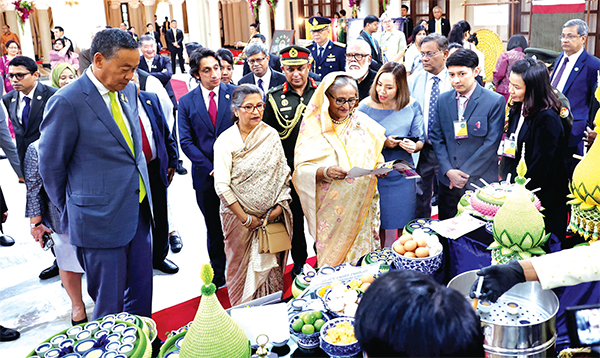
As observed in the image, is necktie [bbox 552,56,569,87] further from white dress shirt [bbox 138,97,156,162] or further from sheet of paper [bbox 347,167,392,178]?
white dress shirt [bbox 138,97,156,162]

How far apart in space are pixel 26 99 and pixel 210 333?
3.78 meters

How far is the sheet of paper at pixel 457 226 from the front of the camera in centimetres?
227

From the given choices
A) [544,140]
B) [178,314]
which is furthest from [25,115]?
[544,140]

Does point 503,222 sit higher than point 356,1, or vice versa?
point 356,1

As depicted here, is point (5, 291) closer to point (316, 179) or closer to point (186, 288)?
point (186, 288)

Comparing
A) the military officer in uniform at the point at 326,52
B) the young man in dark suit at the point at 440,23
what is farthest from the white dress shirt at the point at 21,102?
the young man in dark suit at the point at 440,23

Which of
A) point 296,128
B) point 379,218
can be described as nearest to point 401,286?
point 379,218

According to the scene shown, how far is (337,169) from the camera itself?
290 centimetres

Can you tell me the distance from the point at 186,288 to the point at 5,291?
4.46ft

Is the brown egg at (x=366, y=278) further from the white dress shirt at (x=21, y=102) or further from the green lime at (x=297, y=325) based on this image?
the white dress shirt at (x=21, y=102)

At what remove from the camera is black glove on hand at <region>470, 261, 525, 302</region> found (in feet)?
4.53

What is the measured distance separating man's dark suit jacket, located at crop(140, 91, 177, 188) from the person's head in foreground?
8.67 ft

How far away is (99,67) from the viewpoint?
7.64ft

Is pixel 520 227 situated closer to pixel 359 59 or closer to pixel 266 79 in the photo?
pixel 359 59
